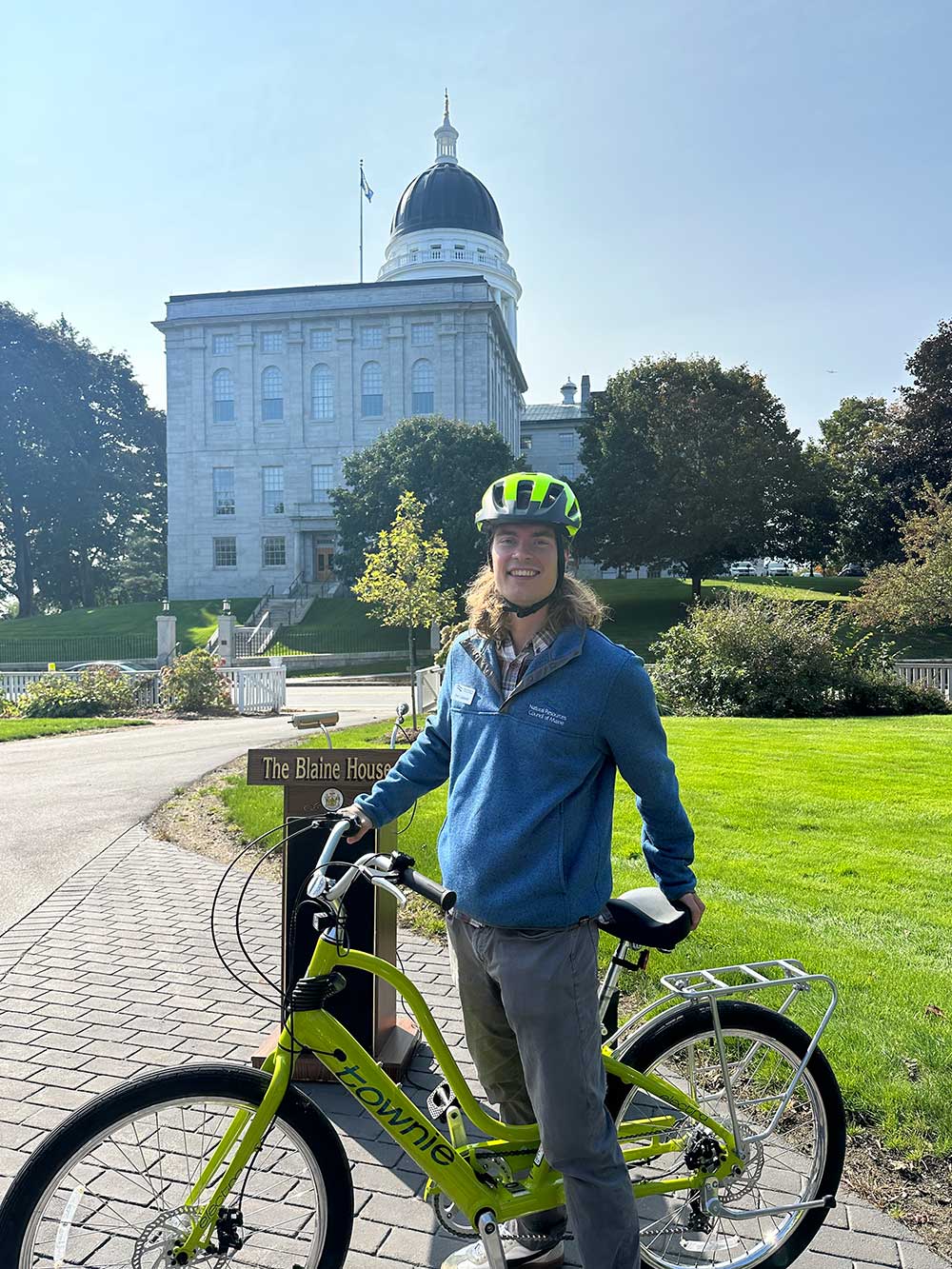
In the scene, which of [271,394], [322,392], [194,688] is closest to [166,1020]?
[194,688]

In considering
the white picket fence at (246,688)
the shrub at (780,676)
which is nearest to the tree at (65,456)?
the white picket fence at (246,688)

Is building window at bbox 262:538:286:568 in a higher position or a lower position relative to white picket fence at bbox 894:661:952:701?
higher

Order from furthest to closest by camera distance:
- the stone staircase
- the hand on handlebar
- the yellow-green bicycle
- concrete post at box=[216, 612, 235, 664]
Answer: the stone staircase → concrete post at box=[216, 612, 235, 664] → the hand on handlebar → the yellow-green bicycle

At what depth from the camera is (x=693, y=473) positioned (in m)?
47.8

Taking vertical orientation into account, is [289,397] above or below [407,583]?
above

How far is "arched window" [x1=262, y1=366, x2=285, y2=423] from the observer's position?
6234 centimetres

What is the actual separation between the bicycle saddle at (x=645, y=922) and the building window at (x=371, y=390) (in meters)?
61.0

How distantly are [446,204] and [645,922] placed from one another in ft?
281

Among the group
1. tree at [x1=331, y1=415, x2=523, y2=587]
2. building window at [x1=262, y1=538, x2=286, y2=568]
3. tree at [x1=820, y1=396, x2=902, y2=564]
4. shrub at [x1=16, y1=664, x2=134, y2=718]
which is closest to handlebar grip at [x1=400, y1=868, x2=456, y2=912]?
shrub at [x1=16, y1=664, x2=134, y2=718]

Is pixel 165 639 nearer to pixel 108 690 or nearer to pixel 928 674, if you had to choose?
pixel 108 690

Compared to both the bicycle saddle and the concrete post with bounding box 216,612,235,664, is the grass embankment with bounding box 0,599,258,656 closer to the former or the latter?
the concrete post with bounding box 216,612,235,664

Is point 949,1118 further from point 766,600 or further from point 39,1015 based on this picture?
point 766,600

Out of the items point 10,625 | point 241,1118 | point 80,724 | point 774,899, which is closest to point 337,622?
point 10,625

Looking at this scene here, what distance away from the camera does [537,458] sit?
266 feet
